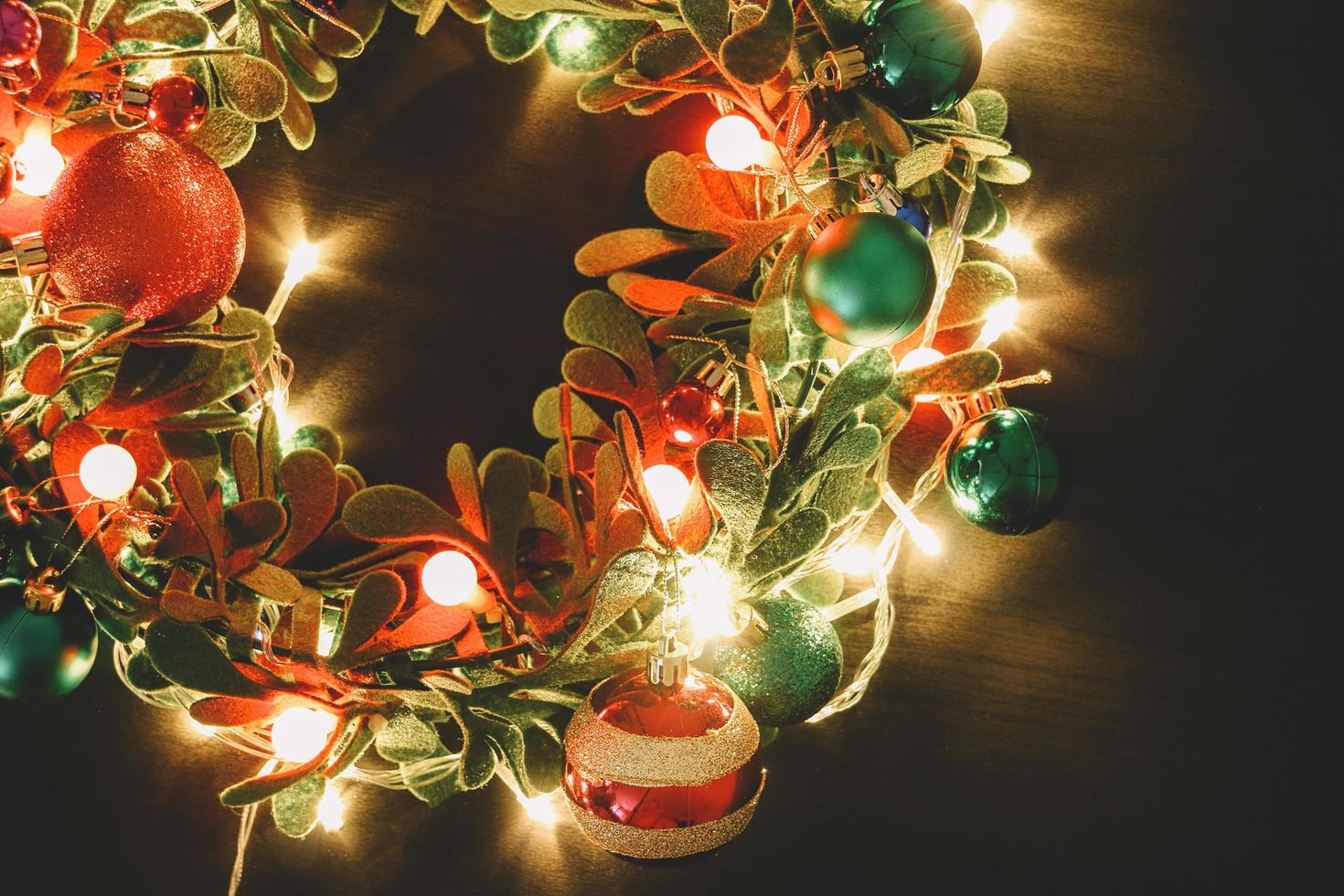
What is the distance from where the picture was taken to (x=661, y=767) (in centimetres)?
61

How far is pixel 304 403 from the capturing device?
965 millimetres

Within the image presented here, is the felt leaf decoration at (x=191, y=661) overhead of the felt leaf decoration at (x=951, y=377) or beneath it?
beneath

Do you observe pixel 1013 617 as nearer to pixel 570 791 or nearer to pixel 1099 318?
pixel 1099 318

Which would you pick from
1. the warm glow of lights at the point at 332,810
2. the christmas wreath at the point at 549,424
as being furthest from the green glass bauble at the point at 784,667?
the warm glow of lights at the point at 332,810

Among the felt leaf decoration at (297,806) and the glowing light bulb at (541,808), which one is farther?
the glowing light bulb at (541,808)

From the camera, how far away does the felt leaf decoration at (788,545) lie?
2.34 feet

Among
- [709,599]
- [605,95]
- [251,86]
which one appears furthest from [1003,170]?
[251,86]

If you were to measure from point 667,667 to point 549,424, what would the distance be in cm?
34

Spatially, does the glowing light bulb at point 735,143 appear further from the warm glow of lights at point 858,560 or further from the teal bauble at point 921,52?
the warm glow of lights at point 858,560

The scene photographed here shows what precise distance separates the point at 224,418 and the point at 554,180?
0.45 metres

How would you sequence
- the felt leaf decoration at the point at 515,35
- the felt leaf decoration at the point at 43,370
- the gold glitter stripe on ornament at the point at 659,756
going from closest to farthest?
1. the gold glitter stripe on ornament at the point at 659,756
2. the felt leaf decoration at the point at 43,370
3. the felt leaf decoration at the point at 515,35

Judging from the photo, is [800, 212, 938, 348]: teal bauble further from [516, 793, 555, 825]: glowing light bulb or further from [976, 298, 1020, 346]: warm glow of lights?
[516, 793, 555, 825]: glowing light bulb

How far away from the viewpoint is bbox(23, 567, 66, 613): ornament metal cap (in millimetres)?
767

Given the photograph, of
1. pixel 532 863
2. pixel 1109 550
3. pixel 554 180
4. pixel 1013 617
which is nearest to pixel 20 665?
pixel 532 863
